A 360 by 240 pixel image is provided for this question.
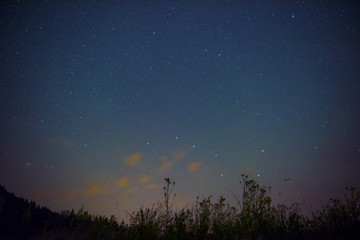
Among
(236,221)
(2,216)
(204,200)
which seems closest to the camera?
(204,200)

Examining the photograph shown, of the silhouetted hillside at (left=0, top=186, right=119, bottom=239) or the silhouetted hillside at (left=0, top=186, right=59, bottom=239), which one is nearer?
the silhouetted hillside at (left=0, top=186, right=119, bottom=239)

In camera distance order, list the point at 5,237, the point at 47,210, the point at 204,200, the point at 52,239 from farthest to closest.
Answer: the point at 47,210 → the point at 5,237 → the point at 52,239 → the point at 204,200

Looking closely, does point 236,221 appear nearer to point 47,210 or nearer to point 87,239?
point 87,239

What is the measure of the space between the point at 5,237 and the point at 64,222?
210 cm

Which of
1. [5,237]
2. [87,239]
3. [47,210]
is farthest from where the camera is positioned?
[47,210]

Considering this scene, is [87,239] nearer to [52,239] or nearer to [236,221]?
[52,239]

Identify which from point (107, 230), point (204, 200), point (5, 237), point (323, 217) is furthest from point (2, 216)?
point (323, 217)

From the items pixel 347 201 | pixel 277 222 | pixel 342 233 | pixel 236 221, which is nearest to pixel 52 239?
pixel 236 221

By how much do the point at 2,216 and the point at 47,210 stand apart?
2.25m

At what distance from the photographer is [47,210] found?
12234 mm

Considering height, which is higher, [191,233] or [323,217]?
[323,217]

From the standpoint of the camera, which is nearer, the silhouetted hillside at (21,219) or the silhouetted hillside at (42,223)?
the silhouetted hillside at (42,223)

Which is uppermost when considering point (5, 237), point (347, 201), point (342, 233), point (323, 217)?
point (347, 201)

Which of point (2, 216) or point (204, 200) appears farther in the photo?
point (2, 216)
